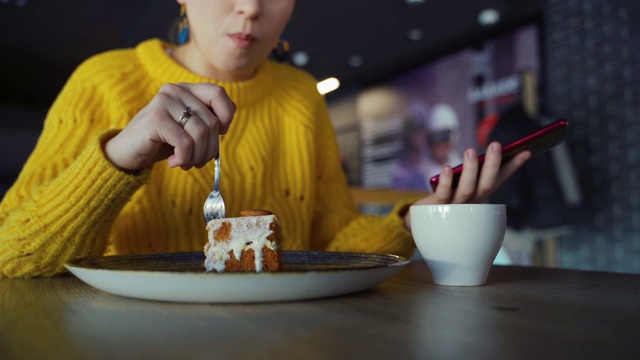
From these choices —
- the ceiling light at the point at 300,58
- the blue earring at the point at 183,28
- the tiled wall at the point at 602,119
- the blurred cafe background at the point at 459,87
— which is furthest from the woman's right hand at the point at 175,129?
the ceiling light at the point at 300,58

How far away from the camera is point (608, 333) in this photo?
34 centimetres

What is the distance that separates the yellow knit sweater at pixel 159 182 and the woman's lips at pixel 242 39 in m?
0.14

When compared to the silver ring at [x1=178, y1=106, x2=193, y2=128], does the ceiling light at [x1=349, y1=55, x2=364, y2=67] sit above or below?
above

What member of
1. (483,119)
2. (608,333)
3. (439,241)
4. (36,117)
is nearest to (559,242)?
(483,119)

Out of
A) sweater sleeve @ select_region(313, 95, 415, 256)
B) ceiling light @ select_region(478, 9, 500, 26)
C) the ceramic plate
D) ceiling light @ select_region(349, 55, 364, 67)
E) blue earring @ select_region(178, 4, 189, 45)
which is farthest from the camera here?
ceiling light @ select_region(349, 55, 364, 67)

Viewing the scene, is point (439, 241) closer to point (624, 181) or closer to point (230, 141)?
point (230, 141)

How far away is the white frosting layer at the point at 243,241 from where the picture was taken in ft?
1.80

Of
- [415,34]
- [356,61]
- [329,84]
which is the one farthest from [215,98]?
[329,84]

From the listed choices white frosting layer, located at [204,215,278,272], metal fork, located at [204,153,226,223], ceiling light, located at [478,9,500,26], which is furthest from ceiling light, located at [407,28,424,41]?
white frosting layer, located at [204,215,278,272]

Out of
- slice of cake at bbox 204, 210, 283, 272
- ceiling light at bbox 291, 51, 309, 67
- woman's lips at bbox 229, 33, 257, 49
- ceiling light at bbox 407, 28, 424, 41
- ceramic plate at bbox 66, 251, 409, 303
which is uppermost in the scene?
ceiling light at bbox 291, 51, 309, 67

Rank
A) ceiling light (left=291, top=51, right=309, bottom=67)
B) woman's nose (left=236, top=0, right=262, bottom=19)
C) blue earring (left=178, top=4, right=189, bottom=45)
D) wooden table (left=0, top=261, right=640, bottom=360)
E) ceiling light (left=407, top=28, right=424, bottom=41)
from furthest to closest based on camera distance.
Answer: ceiling light (left=291, top=51, right=309, bottom=67), ceiling light (left=407, top=28, right=424, bottom=41), blue earring (left=178, top=4, right=189, bottom=45), woman's nose (left=236, top=0, right=262, bottom=19), wooden table (left=0, top=261, right=640, bottom=360)

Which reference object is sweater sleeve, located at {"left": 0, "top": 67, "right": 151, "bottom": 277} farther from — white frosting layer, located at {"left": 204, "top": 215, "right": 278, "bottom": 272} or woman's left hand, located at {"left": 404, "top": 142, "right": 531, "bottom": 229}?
woman's left hand, located at {"left": 404, "top": 142, "right": 531, "bottom": 229}

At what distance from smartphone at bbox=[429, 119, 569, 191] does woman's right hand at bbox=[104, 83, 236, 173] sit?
0.33 m

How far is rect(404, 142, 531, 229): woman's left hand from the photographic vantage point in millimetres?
716
